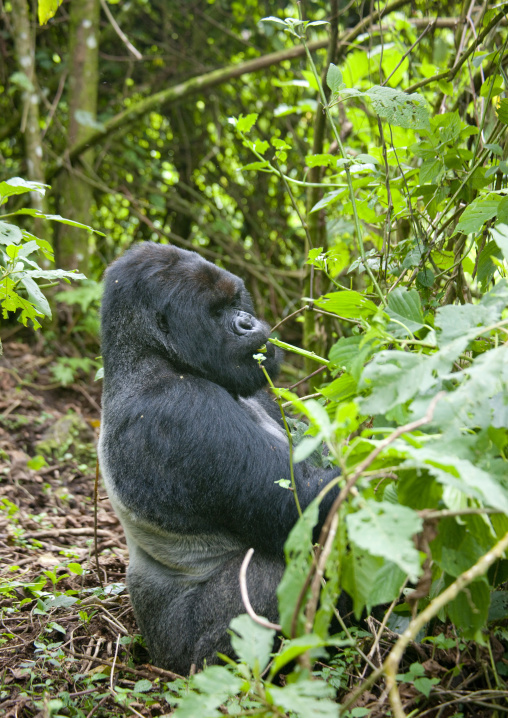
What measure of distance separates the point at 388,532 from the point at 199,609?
171cm

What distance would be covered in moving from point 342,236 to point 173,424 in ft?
9.69

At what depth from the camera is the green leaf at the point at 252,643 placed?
1.28 metres

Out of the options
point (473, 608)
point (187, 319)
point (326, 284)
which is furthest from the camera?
point (326, 284)

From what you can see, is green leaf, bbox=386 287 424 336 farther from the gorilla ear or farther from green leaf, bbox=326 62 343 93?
the gorilla ear

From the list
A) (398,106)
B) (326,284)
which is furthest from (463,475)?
(326,284)

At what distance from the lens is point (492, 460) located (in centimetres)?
139

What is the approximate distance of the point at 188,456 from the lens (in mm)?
2525

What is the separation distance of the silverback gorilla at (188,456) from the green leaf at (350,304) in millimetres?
666

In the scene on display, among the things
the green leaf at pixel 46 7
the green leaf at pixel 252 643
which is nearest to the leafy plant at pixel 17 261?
the green leaf at pixel 46 7

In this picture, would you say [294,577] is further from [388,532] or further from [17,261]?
[17,261]

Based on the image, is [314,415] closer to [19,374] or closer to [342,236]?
[342,236]

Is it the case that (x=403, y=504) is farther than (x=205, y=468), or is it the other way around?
(x=205, y=468)

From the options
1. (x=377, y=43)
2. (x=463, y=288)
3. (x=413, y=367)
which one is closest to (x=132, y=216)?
(x=377, y=43)

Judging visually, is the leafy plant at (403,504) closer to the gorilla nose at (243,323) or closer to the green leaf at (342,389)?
the green leaf at (342,389)
